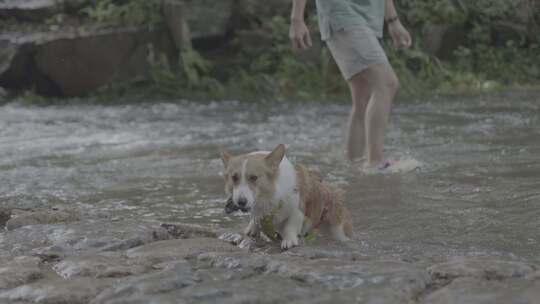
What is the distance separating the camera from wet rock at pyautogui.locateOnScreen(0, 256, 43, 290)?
2881 mm

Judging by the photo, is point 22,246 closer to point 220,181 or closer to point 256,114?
point 220,181

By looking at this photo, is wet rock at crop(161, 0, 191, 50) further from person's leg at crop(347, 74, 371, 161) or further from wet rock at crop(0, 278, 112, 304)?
wet rock at crop(0, 278, 112, 304)

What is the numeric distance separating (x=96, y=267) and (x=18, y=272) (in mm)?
290

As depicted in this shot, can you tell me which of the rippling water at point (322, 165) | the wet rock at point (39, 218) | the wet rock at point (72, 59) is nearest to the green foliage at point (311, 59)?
the wet rock at point (72, 59)

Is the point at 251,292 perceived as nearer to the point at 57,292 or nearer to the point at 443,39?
the point at 57,292

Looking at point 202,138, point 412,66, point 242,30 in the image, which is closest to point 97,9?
point 242,30

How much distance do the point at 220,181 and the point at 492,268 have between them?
3.05 meters

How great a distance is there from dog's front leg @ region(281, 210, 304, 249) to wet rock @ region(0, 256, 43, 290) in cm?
107

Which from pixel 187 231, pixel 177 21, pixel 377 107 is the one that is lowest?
pixel 187 231

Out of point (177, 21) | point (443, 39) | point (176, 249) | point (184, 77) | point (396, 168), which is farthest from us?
point (443, 39)

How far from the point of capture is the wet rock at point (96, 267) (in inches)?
119

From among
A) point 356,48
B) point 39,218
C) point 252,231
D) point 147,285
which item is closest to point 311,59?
point 356,48

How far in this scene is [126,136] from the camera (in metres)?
8.41

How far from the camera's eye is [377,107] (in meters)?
5.75
